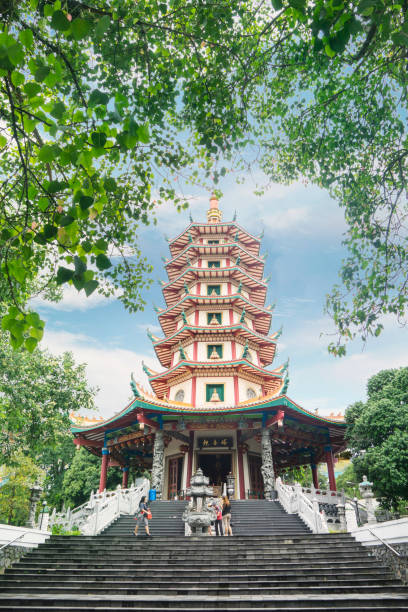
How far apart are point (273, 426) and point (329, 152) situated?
1166 cm

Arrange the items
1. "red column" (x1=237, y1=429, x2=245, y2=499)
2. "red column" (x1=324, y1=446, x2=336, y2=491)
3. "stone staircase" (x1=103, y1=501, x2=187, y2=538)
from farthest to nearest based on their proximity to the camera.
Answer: "red column" (x1=324, y1=446, x2=336, y2=491), "red column" (x1=237, y1=429, x2=245, y2=499), "stone staircase" (x1=103, y1=501, x2=187, y2=538)

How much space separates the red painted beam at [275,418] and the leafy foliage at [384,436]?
3638 mm

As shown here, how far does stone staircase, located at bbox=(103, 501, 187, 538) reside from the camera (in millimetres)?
11184

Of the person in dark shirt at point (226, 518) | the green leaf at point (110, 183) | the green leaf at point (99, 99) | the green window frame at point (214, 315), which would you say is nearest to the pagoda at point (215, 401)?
the green window frame at point (214, 315)

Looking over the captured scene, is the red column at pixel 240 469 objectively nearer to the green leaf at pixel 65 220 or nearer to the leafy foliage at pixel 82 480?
the leafy foliage at pixel 82 480

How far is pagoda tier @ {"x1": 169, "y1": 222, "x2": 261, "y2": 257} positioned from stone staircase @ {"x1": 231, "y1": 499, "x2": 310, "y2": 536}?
14.6 metres

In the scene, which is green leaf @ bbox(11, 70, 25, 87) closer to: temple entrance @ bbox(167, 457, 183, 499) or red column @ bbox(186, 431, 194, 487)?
red column @ bbox(186, 431, 194, 487)

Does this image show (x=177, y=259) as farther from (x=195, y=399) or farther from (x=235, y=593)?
(x=235, y=593)

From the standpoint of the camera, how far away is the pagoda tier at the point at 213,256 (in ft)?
73.4

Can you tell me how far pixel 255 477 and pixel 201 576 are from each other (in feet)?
34.0

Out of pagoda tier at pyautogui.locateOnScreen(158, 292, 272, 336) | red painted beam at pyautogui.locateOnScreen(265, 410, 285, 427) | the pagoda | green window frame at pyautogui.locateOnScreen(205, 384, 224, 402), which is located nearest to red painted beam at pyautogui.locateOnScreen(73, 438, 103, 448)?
the pagoda

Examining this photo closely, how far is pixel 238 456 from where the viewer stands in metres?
16.6

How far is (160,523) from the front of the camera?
11.9 m

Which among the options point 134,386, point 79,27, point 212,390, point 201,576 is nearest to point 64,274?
point 79,27
